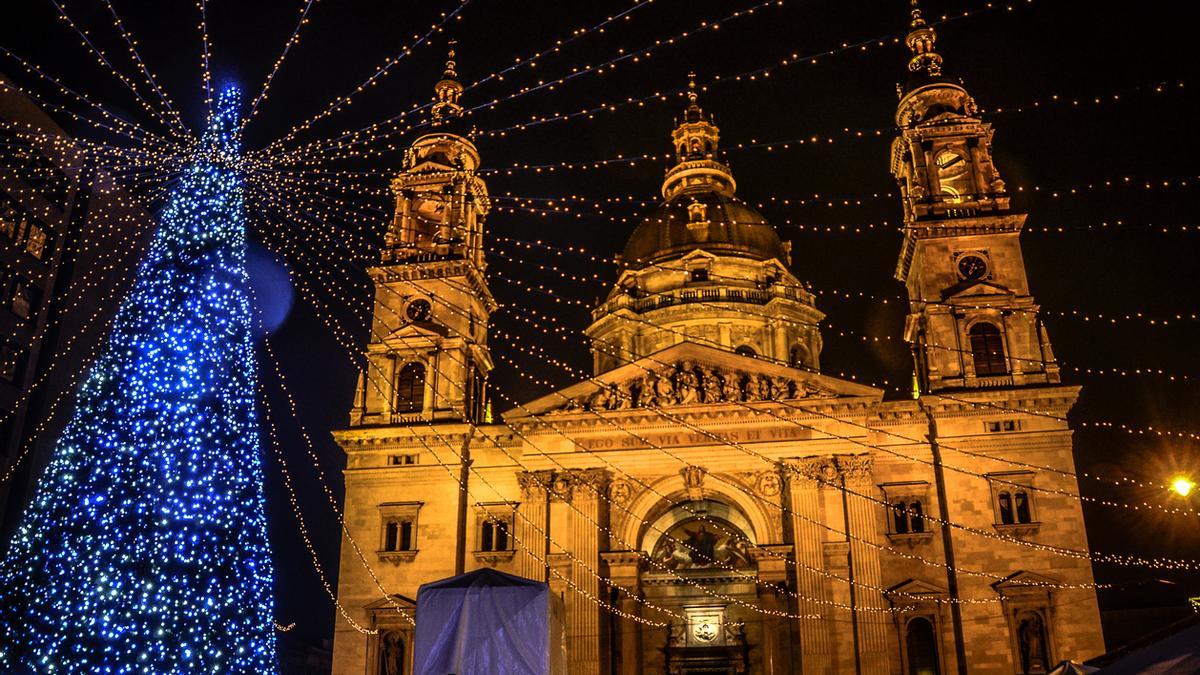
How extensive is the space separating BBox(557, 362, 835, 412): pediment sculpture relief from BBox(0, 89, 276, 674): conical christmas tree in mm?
19474

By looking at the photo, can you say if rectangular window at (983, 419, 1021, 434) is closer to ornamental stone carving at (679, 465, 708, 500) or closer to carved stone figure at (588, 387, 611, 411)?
ornamental stone carving at (679, 465, 708, 500)

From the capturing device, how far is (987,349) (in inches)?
1396

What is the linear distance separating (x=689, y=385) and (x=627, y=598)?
7817mm

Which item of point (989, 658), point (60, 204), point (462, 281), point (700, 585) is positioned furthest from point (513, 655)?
point (60, 204)

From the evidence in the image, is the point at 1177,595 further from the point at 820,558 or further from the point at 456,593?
the point at 456,593

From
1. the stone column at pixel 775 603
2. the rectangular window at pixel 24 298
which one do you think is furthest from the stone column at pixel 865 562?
the rectangular window at pixel 24 298

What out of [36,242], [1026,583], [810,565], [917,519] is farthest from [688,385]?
[36,242]

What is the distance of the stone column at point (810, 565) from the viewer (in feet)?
100

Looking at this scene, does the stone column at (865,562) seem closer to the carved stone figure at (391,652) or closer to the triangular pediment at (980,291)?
the triangular pediment at (980,291)

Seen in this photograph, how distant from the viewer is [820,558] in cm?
3206

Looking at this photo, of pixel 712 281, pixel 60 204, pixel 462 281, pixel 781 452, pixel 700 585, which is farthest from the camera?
pixel 712 281

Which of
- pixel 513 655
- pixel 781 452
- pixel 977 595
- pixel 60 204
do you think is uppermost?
pixel 60 204

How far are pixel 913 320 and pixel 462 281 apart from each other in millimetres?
18018

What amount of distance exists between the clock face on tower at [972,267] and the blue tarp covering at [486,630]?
1193 inches
